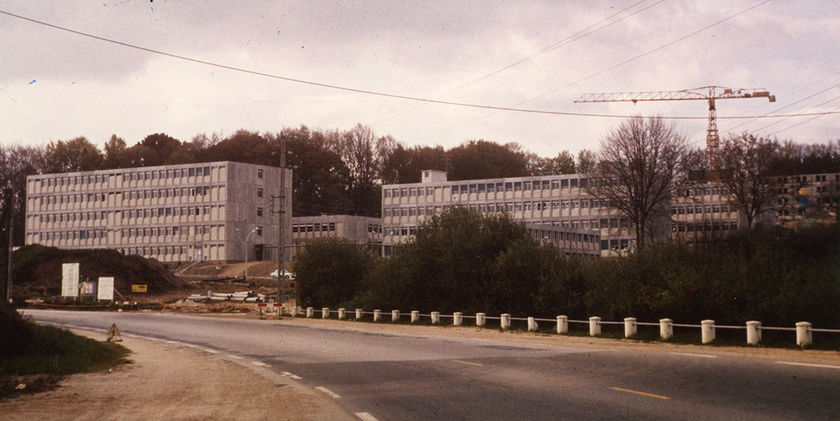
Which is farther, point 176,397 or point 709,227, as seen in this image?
point 709,227

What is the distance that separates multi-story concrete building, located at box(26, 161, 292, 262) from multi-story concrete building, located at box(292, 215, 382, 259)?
4.35 metres

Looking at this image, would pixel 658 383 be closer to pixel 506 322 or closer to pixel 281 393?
pixel 281 393

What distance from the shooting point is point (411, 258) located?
5166 cm

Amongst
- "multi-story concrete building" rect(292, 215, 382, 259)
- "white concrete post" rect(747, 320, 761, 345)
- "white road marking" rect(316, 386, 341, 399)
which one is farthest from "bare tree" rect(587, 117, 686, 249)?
"multi-story concrete building" rect(292, 215, 382, 259)

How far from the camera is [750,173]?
58531mm

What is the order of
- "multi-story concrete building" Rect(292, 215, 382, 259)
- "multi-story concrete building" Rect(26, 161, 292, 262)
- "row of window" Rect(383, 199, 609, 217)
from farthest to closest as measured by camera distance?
"multi-story concrete building" Rect(292, 215, 382, 259), "multi-story concrete building" Rect(26, 161, 292, 262), "row of window" Rect(383, 199, 609, 217)

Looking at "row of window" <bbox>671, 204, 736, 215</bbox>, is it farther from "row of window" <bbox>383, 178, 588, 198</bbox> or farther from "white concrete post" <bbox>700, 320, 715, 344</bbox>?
"white concrete post" <bbox>700, 320, 715, 344</bbox>

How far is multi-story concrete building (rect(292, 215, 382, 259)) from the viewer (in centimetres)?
12706

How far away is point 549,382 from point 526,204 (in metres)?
108

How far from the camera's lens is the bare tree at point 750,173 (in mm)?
57031

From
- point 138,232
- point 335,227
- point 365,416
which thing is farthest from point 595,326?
point 138,232

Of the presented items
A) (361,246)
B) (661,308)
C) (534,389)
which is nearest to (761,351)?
(661,308)

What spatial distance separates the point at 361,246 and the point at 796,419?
5276 centimetres

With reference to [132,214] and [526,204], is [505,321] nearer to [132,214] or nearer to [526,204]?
[526,204]
